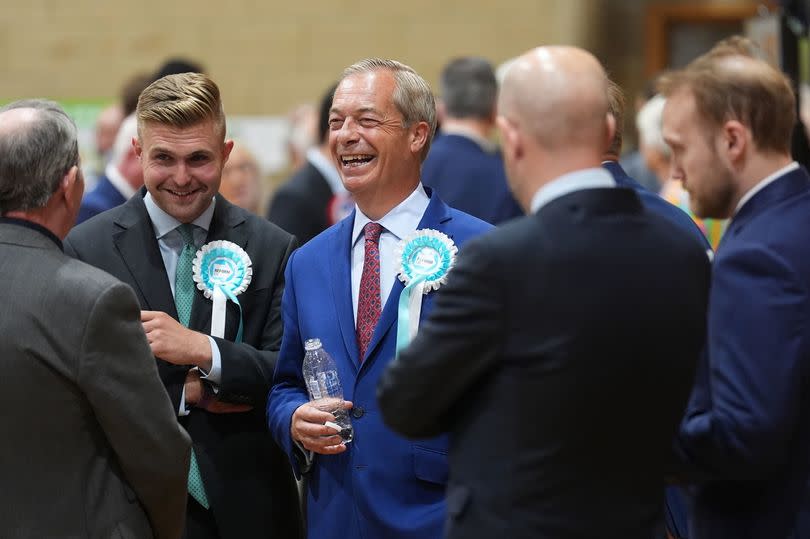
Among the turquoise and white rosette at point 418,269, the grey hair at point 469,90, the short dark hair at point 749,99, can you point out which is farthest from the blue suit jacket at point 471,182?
the short dark hair at point 749,99

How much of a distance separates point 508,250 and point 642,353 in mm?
323

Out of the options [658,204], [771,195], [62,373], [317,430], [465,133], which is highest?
[771,195]

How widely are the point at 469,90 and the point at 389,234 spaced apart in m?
3.44

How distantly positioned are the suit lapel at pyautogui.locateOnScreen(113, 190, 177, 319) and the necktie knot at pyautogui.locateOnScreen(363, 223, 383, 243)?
57 cm

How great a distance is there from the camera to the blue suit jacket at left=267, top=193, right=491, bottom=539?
298 centimetres

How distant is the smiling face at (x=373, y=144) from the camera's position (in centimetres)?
318

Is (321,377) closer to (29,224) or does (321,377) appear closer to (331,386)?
(331,386)

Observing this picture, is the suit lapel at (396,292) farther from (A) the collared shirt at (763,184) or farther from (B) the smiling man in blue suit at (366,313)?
(A) the collared shirt at (763,184)

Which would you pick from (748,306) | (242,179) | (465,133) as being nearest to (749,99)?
(748,306)

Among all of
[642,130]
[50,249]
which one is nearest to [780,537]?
[50,249]

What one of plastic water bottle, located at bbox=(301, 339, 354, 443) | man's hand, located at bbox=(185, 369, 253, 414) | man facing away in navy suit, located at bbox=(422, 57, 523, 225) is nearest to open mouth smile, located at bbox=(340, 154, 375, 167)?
plastic water bottle, located at bbox=(301, 339, 354, 443)

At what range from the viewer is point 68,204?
2736 mm

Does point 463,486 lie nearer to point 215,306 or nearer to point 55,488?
point 55,488

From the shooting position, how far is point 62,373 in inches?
102
